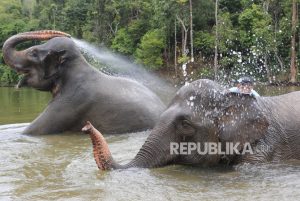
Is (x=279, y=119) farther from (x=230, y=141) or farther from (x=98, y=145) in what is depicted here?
(x=98, y=145)

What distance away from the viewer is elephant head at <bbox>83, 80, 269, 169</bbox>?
5.21 meters

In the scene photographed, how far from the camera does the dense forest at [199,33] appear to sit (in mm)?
35938

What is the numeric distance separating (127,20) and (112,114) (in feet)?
160

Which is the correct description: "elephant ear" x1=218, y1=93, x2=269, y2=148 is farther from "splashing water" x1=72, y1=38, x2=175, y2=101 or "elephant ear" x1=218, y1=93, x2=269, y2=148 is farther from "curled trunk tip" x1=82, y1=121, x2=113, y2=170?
"splashing water" x1=72, y1=38, x2=175, y2=101

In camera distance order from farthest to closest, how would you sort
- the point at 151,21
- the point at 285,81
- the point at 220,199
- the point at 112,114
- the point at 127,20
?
the point at 127,20
the point at 151,21
the point at 285,81
the point at 112,114
the point at 220,199

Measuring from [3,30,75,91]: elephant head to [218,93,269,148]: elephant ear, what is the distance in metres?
4.33

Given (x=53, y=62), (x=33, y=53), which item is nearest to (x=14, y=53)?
(x=33, y=53)

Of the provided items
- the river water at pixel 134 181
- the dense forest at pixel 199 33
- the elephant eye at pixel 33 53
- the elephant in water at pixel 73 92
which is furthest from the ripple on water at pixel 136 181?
the dense forest at pixel 199 33

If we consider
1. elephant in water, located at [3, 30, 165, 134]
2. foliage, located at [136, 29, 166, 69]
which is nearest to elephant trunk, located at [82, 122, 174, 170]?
elephant in water, located at [3, 30, 165, 134]

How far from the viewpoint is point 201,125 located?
5.26 metres

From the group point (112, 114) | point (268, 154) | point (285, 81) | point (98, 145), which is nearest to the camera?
point (98, 145)

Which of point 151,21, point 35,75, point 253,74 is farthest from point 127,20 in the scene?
point 35,75

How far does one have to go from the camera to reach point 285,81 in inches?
1341

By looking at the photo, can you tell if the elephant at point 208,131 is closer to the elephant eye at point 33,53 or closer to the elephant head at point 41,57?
the elephant head at point 41,57
